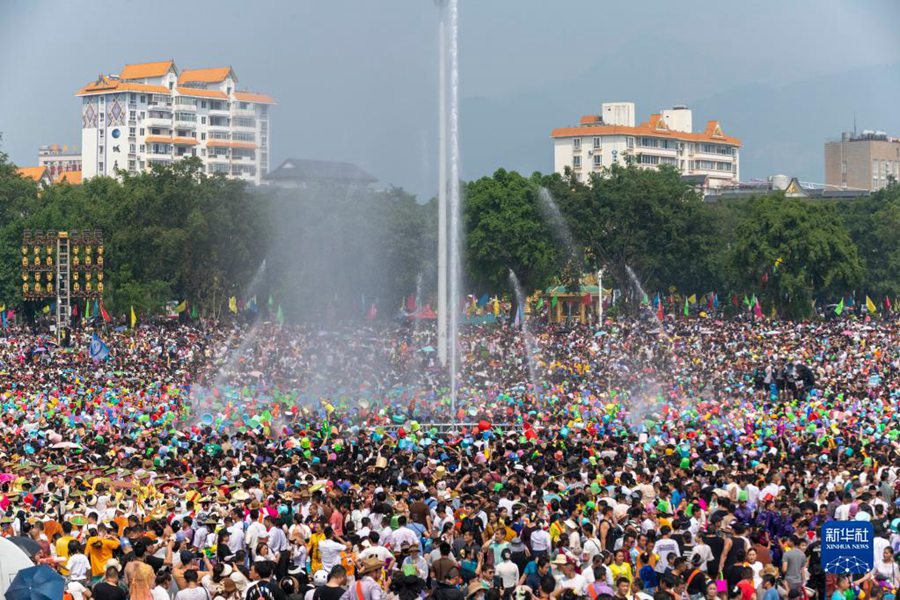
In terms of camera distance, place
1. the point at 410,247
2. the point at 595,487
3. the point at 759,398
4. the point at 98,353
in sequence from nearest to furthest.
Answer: the point at 595,487
the point at 759,398
the point at 98,353
the point at 410,247

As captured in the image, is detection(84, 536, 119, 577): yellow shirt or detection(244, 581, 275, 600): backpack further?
detection(84, 536, 119, 577): yellow shirt

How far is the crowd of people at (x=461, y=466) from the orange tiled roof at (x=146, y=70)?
11903 centimetres

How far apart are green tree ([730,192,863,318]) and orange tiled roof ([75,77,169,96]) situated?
105m

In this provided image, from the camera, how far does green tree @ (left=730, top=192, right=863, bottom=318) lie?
81625mm

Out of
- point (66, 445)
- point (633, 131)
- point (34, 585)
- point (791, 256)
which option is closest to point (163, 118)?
point (633, 131)

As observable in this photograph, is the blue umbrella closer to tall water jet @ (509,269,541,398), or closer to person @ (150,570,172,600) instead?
person @ (150,570,172,600)

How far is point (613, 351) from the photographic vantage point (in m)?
57.0

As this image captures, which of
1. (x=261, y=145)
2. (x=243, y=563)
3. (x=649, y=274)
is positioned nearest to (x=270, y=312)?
(x=649, y=274)

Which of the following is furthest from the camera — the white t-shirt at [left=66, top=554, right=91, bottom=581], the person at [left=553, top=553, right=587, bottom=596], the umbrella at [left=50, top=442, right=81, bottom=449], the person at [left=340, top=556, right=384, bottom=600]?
the umbrella at [left=50, top=442, right=81, bottom=449]

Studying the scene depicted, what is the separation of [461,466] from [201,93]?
506 feet

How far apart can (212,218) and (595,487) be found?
6364 cm

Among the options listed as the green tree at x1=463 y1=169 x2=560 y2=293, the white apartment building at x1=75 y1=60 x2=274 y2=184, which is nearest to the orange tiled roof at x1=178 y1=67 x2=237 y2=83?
the white apartment building at x1=75 y1=60 x2=274 y2=184

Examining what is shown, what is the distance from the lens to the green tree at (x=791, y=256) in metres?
81.6

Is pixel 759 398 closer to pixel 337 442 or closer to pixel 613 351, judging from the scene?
pixel 613 351
